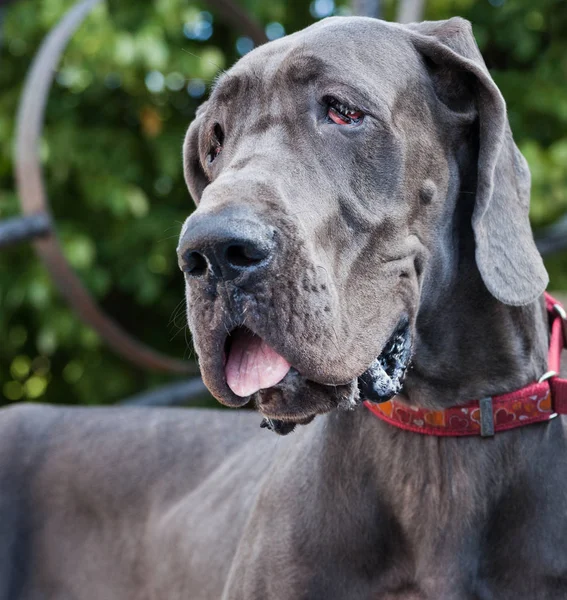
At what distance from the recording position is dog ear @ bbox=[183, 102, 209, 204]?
324 centimetres

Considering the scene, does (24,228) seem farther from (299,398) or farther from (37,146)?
(299,398)

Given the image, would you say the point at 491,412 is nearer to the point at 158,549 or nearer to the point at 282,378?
the point at 282,378

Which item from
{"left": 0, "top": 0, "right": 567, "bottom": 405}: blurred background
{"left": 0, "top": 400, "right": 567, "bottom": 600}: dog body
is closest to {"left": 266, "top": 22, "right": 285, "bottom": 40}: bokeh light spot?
{"left": 0, "top": 0, "right": 567, "bottom": 405}: blurred background

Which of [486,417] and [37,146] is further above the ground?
[486,417]

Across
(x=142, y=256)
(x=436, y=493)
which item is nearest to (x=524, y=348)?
(x=436, y=493)

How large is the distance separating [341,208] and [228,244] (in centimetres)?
41

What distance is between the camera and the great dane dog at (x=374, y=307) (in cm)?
240

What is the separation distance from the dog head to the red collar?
0.77 ft

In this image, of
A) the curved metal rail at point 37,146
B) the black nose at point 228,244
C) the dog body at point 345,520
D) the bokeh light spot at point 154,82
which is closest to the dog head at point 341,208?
the black nose at point 228,244

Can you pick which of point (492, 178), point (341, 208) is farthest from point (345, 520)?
point (492, 178)

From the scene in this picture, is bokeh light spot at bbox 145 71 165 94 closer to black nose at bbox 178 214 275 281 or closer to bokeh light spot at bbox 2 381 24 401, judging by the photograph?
bokeh light spot at bbox 2 381 24 401

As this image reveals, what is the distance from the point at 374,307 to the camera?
2598 mm

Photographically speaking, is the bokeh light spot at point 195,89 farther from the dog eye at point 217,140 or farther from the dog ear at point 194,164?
the dog eye at point 217,140

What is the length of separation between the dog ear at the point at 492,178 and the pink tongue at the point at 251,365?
608 mm
